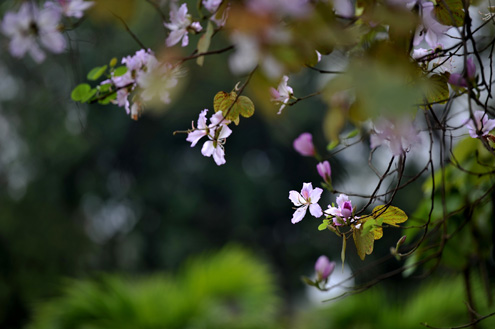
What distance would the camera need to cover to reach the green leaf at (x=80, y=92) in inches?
30.7

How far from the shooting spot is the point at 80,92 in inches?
31.0

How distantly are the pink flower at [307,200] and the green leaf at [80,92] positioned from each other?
1.14 ft

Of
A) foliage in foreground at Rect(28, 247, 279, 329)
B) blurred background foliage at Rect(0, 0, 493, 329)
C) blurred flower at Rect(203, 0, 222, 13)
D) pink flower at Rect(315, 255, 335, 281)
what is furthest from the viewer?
blurred background foliage at Rect(0, 0, 493, 329)

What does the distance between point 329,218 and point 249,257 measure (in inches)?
112

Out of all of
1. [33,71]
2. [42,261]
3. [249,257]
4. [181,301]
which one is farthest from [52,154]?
[181,301]

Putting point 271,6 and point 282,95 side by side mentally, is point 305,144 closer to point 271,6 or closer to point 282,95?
point 282,95

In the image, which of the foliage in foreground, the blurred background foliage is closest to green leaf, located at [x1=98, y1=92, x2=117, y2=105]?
the foliage in foreground

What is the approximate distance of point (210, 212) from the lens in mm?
9711

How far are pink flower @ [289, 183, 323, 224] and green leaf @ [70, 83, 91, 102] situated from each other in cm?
35

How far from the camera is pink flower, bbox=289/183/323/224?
64cm

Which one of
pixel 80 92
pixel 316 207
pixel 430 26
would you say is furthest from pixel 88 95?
pixel 430 26

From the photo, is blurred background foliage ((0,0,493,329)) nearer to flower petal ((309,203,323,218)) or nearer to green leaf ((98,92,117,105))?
green leaf ((98,92,117,105))

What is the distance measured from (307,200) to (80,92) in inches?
14.8

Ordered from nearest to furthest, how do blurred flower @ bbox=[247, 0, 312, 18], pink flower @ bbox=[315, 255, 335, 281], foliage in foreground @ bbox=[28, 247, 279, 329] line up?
blurred flower @ bbox=[247, 0, 312, 18] < pink flower @ bbox=[315, 255, 335, 281] < foliage in foreground @ bbox=[28, 247, 279, 329]
